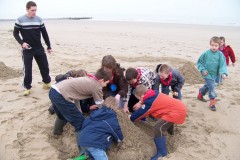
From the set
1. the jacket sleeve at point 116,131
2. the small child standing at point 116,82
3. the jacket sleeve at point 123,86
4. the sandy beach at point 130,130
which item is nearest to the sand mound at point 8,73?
the sandy beach at point 130,130

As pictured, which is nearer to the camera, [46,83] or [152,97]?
[152,97]

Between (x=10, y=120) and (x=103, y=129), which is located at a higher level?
(x=103, y=129)

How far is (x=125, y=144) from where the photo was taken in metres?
3.46

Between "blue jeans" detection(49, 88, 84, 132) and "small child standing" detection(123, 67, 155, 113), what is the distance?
917mm

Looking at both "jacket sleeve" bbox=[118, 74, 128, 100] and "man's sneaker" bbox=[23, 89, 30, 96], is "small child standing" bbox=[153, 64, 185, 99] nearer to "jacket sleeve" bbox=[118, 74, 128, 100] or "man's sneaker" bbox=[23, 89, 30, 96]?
"jacket sleeve" bbox=[118, 74, 128, 100]

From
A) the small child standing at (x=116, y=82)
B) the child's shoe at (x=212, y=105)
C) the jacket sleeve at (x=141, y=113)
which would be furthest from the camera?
the child's shoe at (x=212, y=105)

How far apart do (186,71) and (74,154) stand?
4059mm

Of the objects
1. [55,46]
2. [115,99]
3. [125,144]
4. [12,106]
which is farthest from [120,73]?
[55,46]

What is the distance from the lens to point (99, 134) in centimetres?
315

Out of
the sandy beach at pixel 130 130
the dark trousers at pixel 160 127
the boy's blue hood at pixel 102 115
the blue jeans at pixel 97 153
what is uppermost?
the boy's blue hood at pixel 102 115

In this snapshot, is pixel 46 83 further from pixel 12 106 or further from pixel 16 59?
pixel 16 59

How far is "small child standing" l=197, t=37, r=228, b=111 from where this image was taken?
497cm

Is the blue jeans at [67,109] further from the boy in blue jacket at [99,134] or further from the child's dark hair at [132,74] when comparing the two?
the child's dark hair at [132,74]

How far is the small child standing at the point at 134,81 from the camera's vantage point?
4.01m
